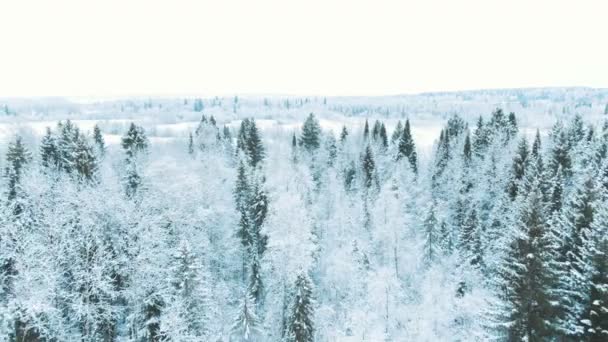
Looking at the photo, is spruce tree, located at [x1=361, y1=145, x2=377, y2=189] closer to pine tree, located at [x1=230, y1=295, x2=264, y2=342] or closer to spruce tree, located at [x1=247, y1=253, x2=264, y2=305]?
spruce tree, located at [x1=247, y1=253, x2=264, y2=305]

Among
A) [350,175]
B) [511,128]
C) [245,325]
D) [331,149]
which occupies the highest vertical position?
[511,128]

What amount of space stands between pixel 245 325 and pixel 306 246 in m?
8.56

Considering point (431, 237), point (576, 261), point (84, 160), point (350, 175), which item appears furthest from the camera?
point (350, 175)

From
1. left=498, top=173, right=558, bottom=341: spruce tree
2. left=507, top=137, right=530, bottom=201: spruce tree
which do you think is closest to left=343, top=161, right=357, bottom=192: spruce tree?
left=507, top=137, right=530, bottom=201: spruce tree

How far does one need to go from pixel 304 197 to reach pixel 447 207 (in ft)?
66.2

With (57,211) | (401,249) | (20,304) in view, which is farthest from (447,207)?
Result: (20,304)

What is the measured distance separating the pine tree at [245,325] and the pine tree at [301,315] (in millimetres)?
4270

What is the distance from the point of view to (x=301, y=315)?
3512 centimetres

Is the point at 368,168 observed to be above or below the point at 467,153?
below

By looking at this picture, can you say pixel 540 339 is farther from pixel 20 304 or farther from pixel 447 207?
pixel 447 207

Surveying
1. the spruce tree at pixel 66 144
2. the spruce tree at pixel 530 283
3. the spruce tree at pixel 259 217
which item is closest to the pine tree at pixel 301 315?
the spruce tree at pixel 530 283

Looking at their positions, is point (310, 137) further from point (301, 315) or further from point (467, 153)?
point (301, 315)

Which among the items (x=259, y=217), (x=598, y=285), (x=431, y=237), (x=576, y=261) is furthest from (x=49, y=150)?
(x=598, y=285)

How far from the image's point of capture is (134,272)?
3412 cm
